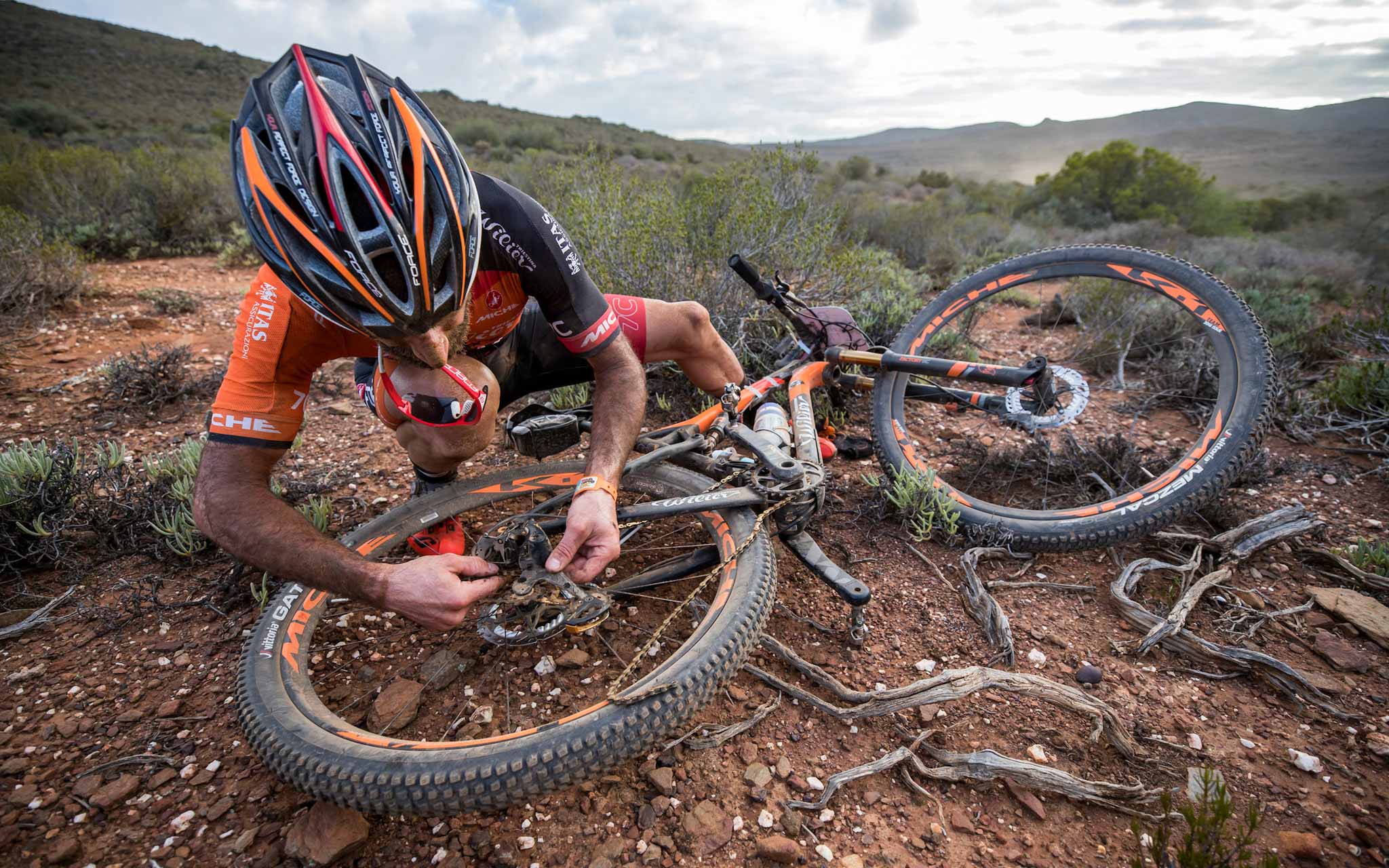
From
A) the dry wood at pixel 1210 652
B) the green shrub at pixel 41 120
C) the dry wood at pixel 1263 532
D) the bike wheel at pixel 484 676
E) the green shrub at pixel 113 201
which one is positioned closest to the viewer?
the bike wheel at pixel 484 676

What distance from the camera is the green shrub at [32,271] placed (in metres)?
4.49

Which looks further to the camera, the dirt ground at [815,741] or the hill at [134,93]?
the hill at [134,93]

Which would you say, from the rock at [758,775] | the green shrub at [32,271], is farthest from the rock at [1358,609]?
the green shrub at [32,271]

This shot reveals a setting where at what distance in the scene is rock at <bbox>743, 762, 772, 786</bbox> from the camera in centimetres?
163

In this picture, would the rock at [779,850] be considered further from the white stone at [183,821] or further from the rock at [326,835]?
the white stone at [183,821]

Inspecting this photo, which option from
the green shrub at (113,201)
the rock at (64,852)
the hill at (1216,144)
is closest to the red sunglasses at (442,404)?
the rock at (64,852)

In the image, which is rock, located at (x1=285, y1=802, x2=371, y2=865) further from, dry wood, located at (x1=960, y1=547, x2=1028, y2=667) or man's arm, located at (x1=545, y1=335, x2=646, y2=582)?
dry wood, located at (x1=960, y1=547, x2=1028, y2=667)

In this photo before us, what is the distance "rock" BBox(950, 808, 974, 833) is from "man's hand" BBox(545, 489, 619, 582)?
115cm

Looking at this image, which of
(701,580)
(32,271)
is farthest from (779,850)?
(32,271)

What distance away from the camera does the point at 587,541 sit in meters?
1.81

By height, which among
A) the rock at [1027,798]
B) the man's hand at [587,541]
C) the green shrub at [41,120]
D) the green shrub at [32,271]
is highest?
the green shrub at [41,120]

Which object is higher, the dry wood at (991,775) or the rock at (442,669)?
the rock at (442,669)

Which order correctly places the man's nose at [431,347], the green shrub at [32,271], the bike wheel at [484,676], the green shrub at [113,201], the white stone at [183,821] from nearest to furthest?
the bike wheel at [484,676] → the white stone at [183,821] → the man's nose at [431,347] → the green shrub at [32,271] → the green shrub at [113,201]

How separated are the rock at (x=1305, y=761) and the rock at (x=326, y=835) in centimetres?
250
